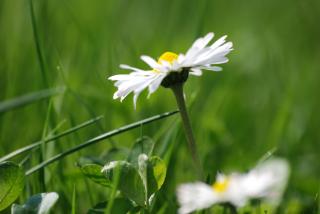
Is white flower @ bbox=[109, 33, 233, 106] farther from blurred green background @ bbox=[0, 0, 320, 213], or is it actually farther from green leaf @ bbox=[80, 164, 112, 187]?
blurred green background @ bbox=[0, 0, 320, 213]

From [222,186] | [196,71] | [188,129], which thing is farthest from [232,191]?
[196,71]

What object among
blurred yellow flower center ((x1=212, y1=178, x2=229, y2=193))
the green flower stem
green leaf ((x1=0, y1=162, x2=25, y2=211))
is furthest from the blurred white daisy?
green leaf ((x1=0, y1=162, x2=25, y2=211))

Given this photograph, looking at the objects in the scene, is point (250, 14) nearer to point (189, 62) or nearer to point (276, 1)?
point (276, 1)

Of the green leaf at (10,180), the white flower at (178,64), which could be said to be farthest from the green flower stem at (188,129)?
the green leaf at (10,180)

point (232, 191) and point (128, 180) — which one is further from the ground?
point (128, 180)

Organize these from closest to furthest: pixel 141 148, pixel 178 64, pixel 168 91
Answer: pixel 178 64 < pixel 141 148 < pixel 168 91

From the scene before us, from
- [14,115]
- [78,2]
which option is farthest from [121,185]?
[78,2]

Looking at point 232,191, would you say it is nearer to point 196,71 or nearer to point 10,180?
point 196,71
